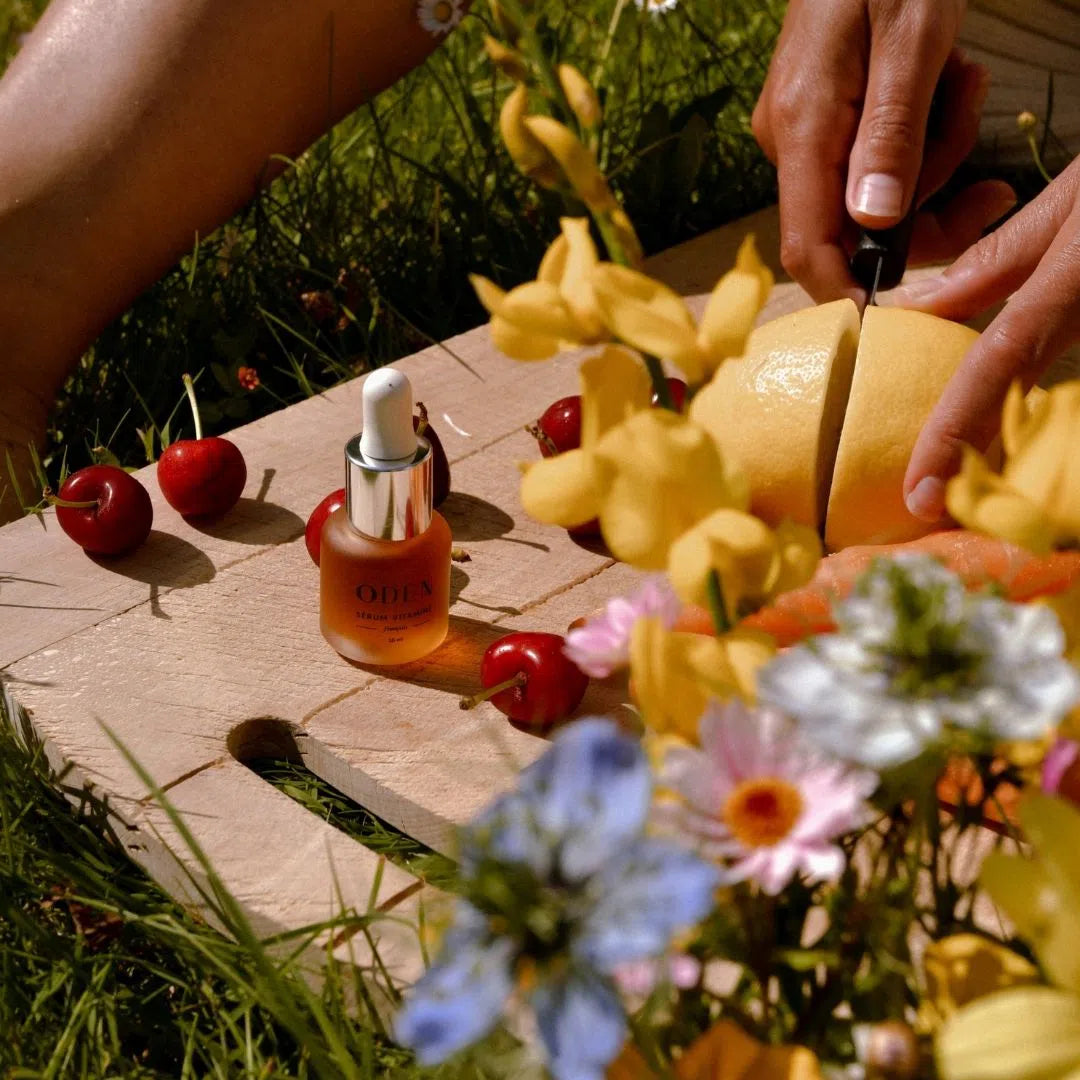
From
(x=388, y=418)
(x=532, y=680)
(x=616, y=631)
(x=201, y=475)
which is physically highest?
(x=616, y=631)

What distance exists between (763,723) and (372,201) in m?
1.69

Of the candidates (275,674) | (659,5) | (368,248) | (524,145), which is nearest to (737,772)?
(524,145)

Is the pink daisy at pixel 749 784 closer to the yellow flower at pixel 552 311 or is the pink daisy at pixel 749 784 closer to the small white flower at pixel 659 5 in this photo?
the yellow flower at pixel 552 311

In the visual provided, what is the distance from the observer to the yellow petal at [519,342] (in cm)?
49

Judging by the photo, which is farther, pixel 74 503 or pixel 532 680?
pixel 74 503

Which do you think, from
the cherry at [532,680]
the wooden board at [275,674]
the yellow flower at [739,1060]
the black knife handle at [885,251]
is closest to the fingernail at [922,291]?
the black knife handle at [885,251]

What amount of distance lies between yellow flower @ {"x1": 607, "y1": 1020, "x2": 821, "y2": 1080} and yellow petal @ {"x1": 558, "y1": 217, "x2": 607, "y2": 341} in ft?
0.76

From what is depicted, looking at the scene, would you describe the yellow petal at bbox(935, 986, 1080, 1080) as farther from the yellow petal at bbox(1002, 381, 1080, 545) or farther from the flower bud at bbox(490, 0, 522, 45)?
the flower bud at bbox(490, 0, 522, 45)

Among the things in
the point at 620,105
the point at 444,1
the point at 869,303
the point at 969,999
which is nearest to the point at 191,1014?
the point at 969,999

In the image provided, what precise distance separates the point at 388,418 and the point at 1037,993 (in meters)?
0.80

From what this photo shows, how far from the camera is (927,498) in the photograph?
1159mm

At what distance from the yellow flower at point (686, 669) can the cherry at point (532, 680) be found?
0.65 m

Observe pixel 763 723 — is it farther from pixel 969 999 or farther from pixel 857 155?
pixel 857 155

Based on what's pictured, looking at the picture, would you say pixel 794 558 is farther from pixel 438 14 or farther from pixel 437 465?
pixel 438 14
